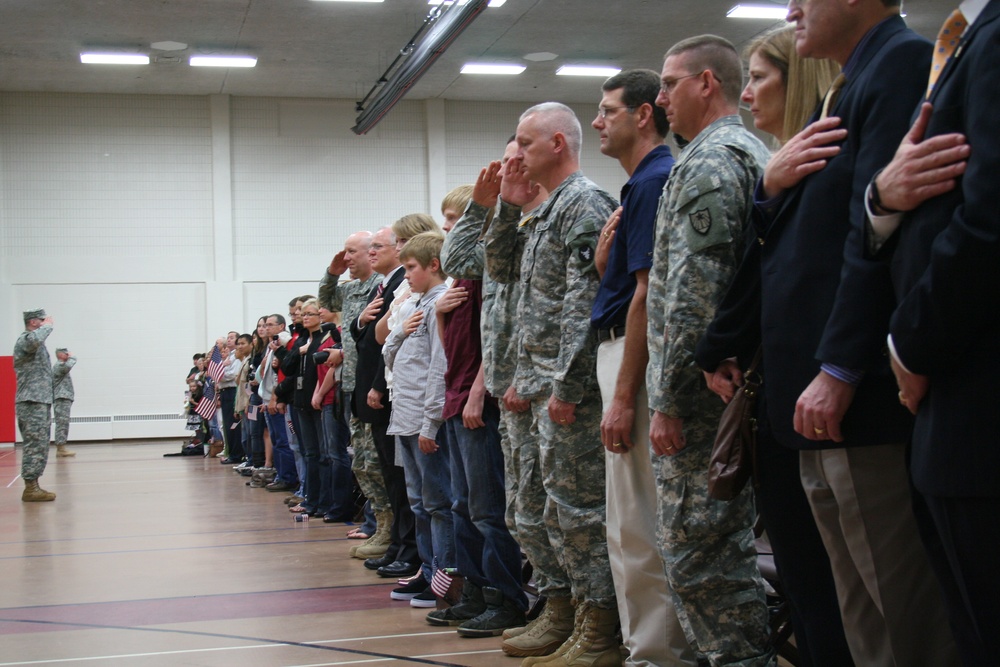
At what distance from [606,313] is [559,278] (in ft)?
1.34

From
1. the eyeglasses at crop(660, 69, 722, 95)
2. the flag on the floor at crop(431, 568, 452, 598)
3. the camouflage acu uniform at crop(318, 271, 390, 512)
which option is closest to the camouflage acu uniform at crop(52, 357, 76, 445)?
the camouflage acu uniform at crop(318, 271, 390, 512)

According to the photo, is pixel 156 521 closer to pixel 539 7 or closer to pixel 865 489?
pixel 865 489

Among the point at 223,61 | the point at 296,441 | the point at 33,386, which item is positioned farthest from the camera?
the point at 223,61

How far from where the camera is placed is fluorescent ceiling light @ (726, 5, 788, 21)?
1307cm

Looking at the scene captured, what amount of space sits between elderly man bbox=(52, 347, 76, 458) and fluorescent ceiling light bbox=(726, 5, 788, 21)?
1030 centimetres

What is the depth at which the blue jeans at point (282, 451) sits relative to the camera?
9.22 meters

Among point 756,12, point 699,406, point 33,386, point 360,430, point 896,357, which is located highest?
point 756,12

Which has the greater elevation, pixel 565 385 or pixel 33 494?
pixel 565 385

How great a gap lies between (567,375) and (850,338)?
1287 mm

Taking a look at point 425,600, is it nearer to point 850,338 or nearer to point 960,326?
point 850,338

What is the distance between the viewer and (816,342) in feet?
5.78

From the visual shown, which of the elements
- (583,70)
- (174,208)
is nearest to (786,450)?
(583,70)

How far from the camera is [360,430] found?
18.0 feet

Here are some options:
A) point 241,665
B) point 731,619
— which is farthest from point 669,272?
point 241,665
